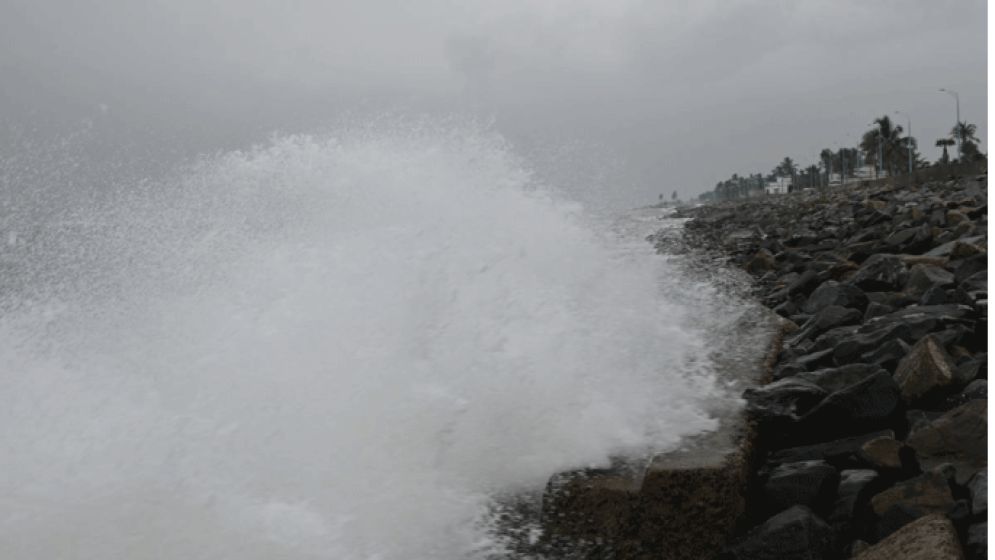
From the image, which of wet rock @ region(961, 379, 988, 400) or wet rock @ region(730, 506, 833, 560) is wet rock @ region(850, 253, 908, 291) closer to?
wet rock @ region(961, 379, 988, 400)

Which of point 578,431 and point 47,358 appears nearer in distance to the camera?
point 578,431

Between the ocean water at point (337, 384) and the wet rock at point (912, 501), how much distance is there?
93 centimetres

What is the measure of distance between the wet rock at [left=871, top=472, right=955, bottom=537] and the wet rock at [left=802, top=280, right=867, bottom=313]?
12.2 ft

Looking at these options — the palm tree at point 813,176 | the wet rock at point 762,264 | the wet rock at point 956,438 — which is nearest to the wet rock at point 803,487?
the wet rock at point 956,438

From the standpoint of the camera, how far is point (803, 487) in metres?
3.21

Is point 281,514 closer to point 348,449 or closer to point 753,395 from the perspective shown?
point 348,449

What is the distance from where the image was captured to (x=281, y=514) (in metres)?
3.60

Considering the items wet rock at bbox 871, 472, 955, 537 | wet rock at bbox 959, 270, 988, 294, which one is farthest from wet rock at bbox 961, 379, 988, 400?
wet rock at bbox 959, 270, 988, 294

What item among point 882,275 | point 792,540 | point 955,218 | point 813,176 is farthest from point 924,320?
point 813,176

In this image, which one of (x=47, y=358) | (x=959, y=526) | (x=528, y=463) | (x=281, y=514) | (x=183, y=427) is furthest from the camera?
(x=47, y=358)

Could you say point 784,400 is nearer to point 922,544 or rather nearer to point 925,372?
point 925,372

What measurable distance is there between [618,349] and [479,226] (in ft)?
10.1

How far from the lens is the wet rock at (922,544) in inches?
92.2

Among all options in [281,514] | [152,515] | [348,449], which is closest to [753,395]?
[348,449]
